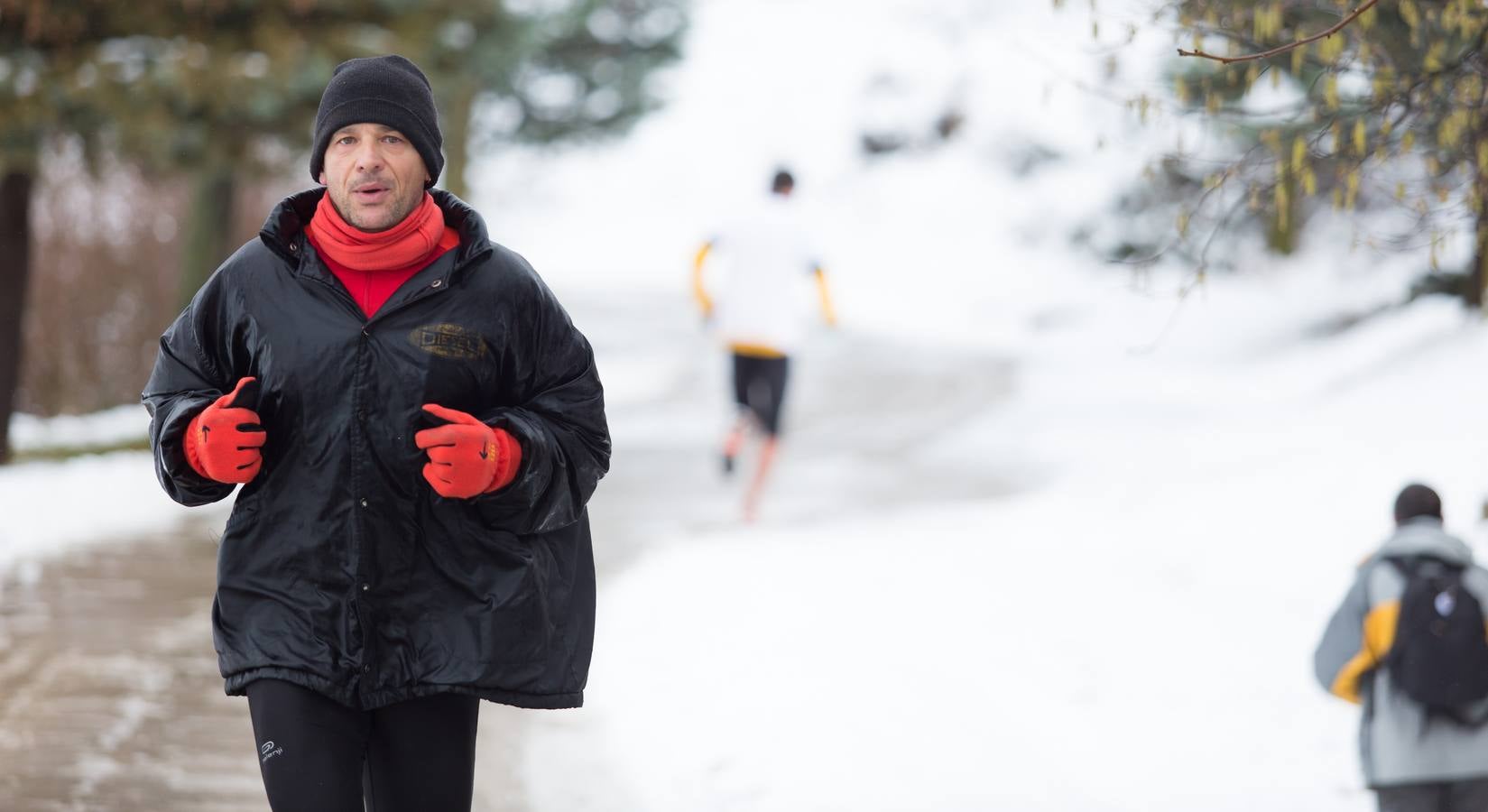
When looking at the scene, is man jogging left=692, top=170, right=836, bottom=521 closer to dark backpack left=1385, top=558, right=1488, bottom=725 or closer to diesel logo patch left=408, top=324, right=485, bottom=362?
dark backpack left=1385, top=558, right=1488, bottom=725

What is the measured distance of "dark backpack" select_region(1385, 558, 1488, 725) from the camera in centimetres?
429

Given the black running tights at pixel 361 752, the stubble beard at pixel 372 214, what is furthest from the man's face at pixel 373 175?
the black running tights at pixel 361 752

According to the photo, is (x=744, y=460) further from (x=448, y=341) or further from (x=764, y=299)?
(x=448, y=341)

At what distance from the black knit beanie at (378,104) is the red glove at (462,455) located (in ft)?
1.75

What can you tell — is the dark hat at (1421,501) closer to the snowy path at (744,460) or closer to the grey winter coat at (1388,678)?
the grey winter coat at (1388,678)

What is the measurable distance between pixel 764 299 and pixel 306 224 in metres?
6.58

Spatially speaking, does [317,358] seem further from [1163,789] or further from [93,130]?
[93,130]

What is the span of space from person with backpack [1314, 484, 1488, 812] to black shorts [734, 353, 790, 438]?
545 cm

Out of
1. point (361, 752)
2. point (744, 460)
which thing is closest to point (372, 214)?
point (361, 752)

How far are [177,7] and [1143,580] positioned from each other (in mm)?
6575

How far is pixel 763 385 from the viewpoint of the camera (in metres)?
9.80

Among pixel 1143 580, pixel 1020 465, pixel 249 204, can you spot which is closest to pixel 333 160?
pixel 1143 580

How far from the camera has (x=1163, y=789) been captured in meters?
5.28

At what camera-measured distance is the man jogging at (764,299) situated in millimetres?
9648
